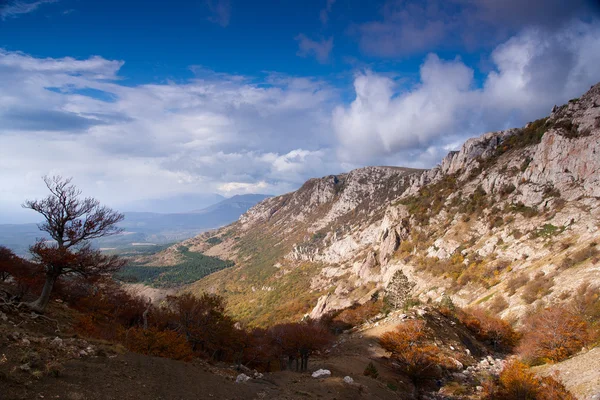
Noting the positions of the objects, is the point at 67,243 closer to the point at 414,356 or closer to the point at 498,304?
the point at 414,356

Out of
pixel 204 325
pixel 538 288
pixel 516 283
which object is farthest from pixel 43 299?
pixel 516 283

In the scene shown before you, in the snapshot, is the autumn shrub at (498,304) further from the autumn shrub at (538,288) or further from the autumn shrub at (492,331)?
the autumn shrub at (492,331)

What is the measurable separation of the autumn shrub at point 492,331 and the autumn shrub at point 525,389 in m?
20.6

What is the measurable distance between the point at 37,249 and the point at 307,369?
88.6 feet

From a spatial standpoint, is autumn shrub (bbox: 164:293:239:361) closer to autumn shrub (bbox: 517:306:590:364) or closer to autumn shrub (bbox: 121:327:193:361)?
autumn shrub (bbox: 121:327:193:361)

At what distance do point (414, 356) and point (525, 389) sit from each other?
8324mm

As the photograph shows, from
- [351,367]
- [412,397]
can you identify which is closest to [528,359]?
[412,397]

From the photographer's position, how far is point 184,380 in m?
14.9

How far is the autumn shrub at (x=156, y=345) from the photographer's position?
1930cm

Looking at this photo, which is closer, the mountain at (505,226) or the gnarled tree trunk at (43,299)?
the gnarled tree trunk at (43,299)

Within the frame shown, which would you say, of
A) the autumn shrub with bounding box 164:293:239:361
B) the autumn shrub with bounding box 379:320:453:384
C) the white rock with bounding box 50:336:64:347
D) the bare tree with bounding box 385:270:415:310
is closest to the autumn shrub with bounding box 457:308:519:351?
the bare tree with bounding box 385:270:415:310

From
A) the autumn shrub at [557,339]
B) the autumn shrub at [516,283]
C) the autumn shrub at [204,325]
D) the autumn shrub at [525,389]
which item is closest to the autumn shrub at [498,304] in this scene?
the autumn shrub at [516,283]

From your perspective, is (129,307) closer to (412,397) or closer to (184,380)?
(184,380)

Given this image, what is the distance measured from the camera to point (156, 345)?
1986 centimetres
